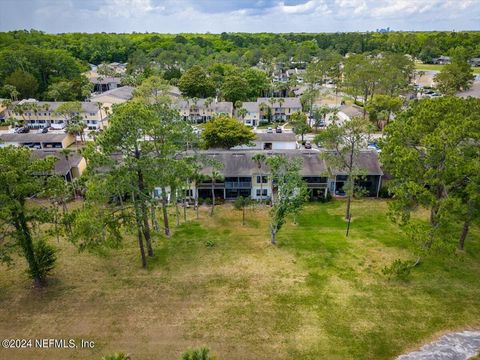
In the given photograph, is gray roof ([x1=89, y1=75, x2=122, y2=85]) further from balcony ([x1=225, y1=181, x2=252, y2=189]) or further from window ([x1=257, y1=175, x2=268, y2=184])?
window ([x1=257, y1=175, x2=268, y2=184])

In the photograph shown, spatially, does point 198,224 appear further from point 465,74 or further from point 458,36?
point 458,36

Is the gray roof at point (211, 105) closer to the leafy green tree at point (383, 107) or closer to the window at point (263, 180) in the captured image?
the leafy green tree at point (383, 107)

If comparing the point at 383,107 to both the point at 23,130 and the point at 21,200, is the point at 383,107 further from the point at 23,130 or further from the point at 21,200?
the point at 23,130

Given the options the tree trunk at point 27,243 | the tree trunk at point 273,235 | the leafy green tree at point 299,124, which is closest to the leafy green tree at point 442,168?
the tree trunk at point 273,235

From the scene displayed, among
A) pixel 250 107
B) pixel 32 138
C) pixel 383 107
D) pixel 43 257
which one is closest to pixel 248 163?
pixel 43 257

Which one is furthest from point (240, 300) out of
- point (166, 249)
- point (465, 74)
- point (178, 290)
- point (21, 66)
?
point (21, 66)
